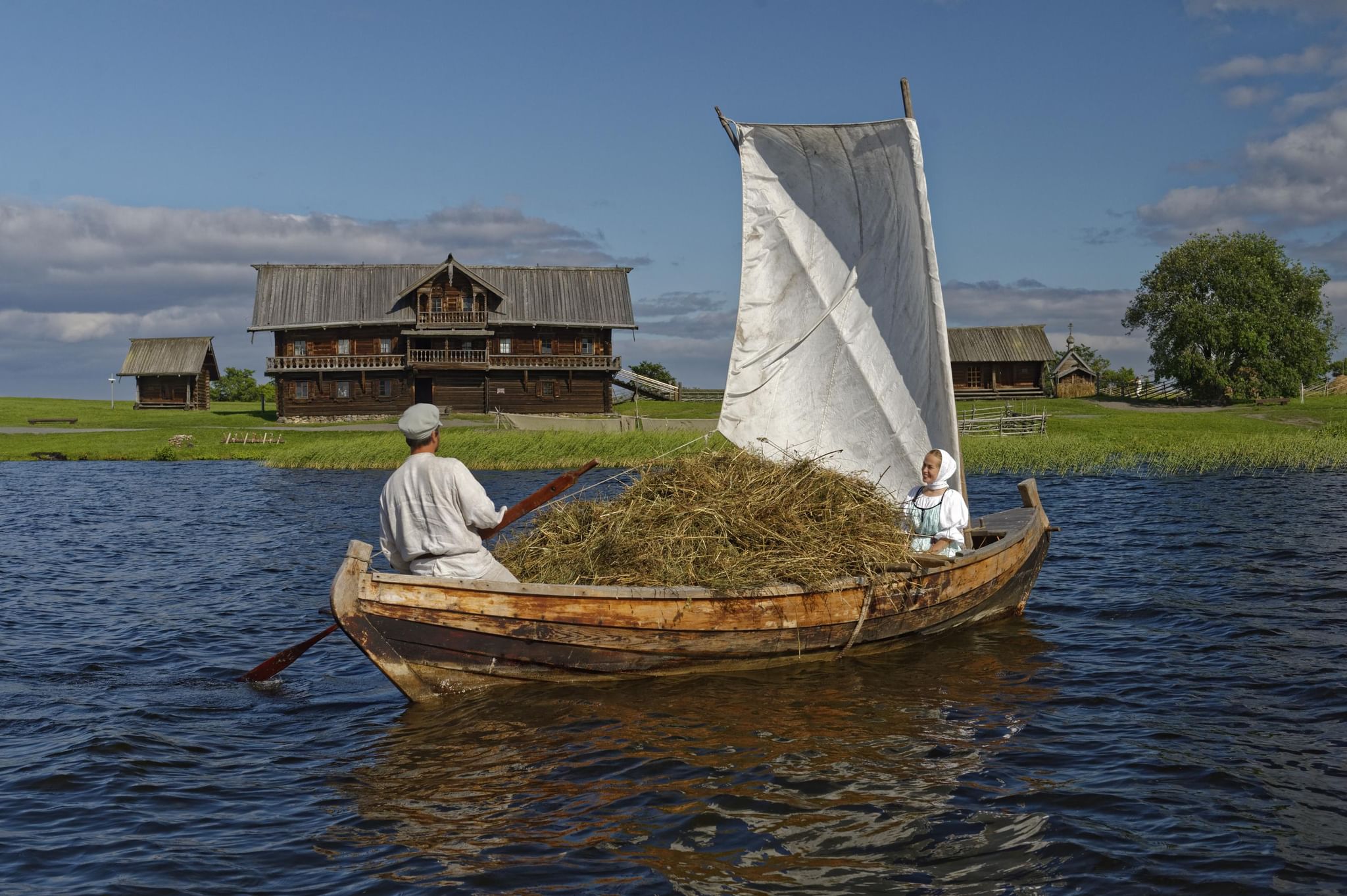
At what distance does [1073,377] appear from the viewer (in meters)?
83.8

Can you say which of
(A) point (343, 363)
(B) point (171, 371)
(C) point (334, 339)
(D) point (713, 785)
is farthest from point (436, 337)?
(D) point (713, 785)

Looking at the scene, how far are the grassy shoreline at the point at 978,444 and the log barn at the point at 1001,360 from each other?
45.0 feet

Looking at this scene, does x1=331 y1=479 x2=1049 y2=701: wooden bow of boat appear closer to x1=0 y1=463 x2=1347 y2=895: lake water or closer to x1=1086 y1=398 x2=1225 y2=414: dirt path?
x1=0 y1=463 x2=1347 y2=895: lake water

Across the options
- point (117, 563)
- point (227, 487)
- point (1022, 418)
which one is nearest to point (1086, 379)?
point (1022, 418)

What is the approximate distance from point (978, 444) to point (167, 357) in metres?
56.3

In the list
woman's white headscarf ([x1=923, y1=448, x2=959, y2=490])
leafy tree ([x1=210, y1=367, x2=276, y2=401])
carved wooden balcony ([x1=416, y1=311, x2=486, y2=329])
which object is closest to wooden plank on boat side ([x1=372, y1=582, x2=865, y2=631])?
woman's white headscarf ([x1=923, y1=448, x2=959, y2=490])

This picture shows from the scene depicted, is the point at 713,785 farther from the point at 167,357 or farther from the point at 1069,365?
the point at 1069,365

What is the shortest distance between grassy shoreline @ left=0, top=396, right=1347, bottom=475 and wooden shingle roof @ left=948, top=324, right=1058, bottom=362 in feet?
45.2

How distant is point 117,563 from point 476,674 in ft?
40.1

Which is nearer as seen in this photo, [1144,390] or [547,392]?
[547,392]

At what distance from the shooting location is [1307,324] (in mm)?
68000

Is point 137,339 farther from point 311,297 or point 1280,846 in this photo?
point 1280,846

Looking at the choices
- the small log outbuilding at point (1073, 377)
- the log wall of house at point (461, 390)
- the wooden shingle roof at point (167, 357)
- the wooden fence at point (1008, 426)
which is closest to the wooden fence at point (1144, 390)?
the small log outbuilding at point (1073, 377)

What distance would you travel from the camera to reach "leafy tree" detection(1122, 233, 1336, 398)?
6688cm
